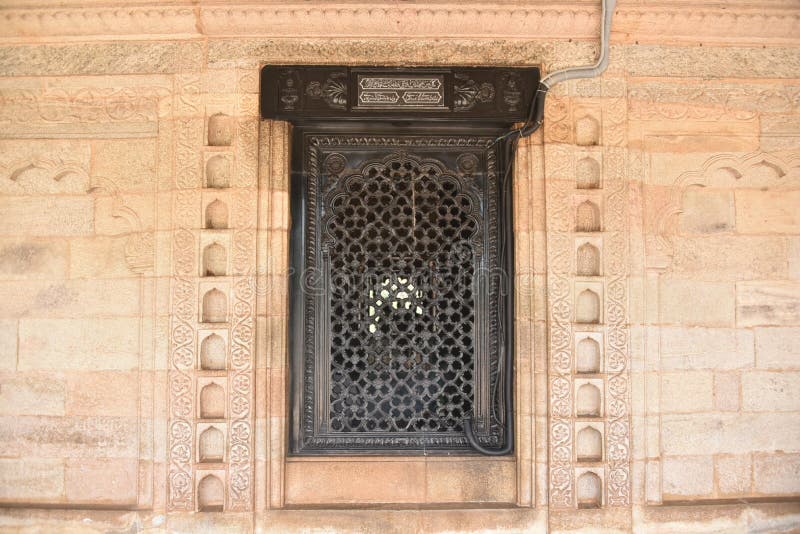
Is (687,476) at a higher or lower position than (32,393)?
lower

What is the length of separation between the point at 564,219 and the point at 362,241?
3.93ft

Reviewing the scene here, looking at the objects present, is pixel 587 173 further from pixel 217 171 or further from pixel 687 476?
pixel 217 171

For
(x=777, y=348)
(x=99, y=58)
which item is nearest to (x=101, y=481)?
(x=99, y=58)

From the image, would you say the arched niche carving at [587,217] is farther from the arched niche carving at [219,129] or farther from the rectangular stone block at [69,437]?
the rectangular stone block at [69,437]

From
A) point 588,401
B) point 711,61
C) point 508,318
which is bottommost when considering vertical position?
point 588,401

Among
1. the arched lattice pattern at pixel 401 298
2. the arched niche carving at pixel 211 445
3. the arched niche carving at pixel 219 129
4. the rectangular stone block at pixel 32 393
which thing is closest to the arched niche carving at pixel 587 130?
the arched lattice pattern at pixel 401 298

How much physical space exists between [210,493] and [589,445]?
218cm

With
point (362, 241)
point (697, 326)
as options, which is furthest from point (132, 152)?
point (697, 326)

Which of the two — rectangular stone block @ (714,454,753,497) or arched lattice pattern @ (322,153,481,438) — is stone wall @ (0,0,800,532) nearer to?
rectangular stone block @ (714,454,753,497)

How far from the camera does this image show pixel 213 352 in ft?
11.9

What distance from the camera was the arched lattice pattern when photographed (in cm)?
377

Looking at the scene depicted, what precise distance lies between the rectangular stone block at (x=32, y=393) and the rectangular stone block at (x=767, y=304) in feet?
13.1

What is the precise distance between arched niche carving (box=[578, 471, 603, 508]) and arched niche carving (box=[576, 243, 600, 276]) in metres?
1.14

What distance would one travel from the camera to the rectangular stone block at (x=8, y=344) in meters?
3.70
